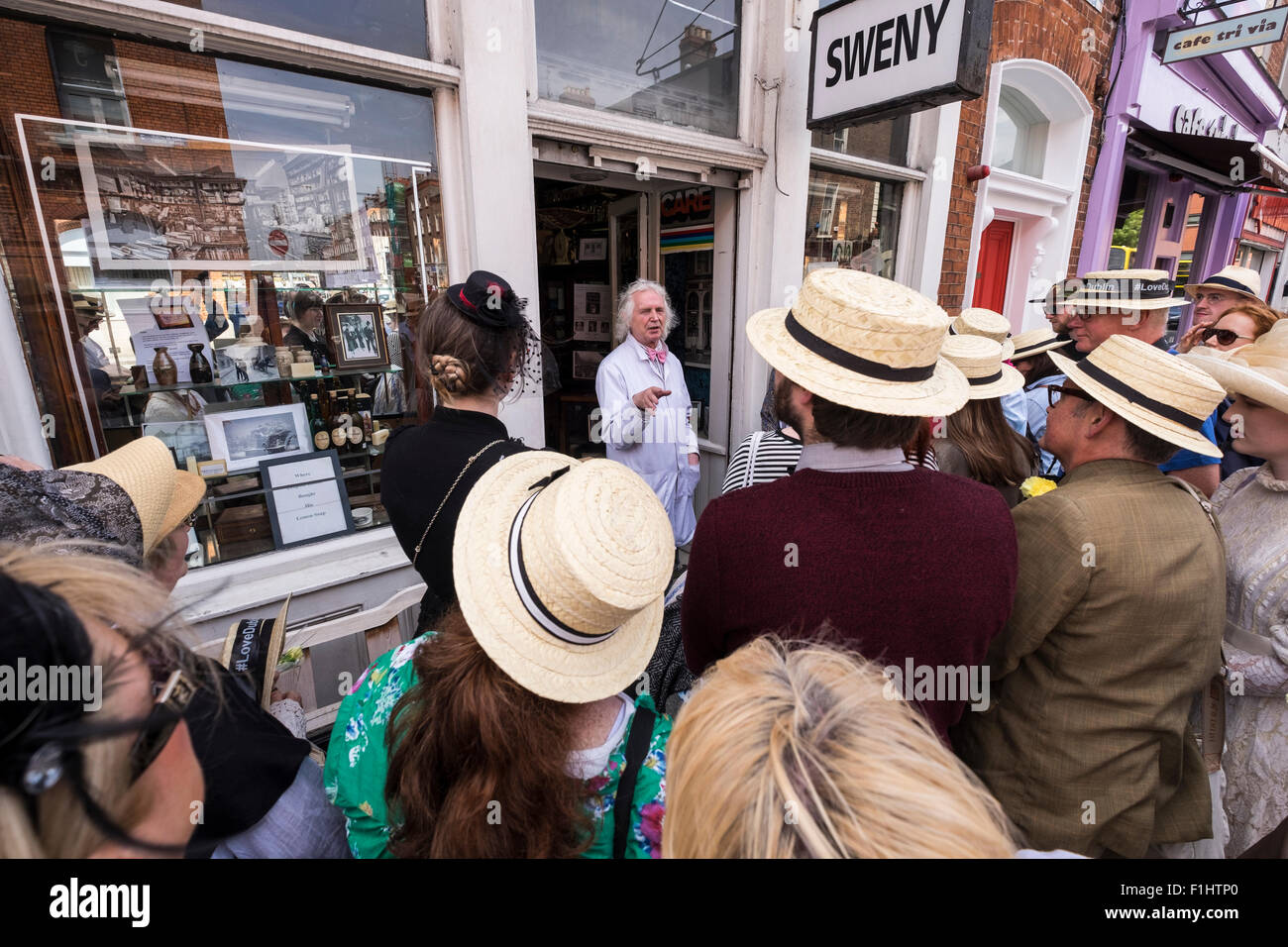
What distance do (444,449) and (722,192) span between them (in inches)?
124

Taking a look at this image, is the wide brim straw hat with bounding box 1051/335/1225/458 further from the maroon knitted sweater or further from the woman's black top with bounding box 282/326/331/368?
the woman's black top with bounding box 282/326/331/368

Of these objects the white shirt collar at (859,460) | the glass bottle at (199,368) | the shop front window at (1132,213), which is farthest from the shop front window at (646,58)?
the shop front window at (1132,213)

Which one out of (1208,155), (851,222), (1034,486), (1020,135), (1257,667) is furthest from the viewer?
(1208,155)

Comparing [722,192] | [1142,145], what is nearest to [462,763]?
[722,192]

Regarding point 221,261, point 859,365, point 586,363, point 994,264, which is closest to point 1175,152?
point 994,264

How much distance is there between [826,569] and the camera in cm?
121

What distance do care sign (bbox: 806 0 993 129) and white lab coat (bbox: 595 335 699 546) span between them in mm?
1817

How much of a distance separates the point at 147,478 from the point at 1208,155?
33.4 ft

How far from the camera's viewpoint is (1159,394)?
144cm

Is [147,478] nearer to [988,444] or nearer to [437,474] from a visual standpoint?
[437,474]

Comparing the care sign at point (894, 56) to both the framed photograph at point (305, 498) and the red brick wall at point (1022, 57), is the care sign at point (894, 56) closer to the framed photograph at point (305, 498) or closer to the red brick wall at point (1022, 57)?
the red brick wall at point (1022, 57)

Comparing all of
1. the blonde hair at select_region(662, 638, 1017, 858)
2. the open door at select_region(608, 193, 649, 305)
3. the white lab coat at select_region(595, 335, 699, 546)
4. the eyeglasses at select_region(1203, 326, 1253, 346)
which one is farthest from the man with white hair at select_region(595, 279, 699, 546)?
the eyeglasses at select_region(1203, 326, 1253, 346)

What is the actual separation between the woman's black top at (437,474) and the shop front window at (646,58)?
2.22 meters

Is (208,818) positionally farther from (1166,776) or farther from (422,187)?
(422,187)
